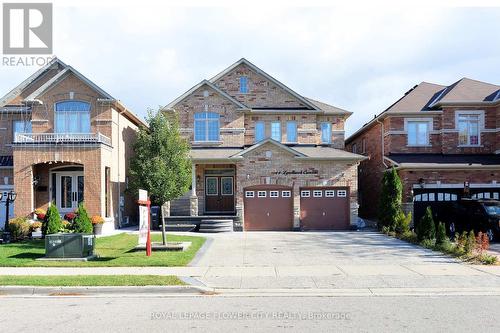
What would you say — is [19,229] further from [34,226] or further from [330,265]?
[330,265]

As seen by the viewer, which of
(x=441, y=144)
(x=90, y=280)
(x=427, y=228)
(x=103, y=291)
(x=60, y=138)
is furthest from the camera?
(x=441, y=144)

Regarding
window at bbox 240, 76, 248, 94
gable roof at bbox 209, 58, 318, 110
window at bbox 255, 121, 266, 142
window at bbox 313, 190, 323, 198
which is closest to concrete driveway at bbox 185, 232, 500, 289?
window at bbox 313, 190, 323, 198

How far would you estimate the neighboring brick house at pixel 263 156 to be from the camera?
83.8ft

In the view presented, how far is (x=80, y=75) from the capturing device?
24578mm

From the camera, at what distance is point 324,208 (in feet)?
84.3

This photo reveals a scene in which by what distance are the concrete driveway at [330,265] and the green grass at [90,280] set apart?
1056 mm

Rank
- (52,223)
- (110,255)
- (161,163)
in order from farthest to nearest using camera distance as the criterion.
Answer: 1. (161,163)
2. (52,223)
3. (110,255)

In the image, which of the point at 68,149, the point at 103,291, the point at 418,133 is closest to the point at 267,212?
the point at 418,133

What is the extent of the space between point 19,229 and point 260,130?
1454cm

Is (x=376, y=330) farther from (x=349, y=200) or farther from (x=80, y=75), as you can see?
(x=80, y=75)

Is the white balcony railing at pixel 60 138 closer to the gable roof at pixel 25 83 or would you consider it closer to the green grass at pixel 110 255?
the gable roof at pixel 25 83

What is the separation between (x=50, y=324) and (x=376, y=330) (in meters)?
5.29

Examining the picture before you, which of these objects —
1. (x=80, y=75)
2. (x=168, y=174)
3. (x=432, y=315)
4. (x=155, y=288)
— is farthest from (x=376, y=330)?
(x=80, y=75)

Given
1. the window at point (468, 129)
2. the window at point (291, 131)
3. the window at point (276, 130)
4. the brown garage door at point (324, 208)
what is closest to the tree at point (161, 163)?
the brown garage door at point (324, 208)
